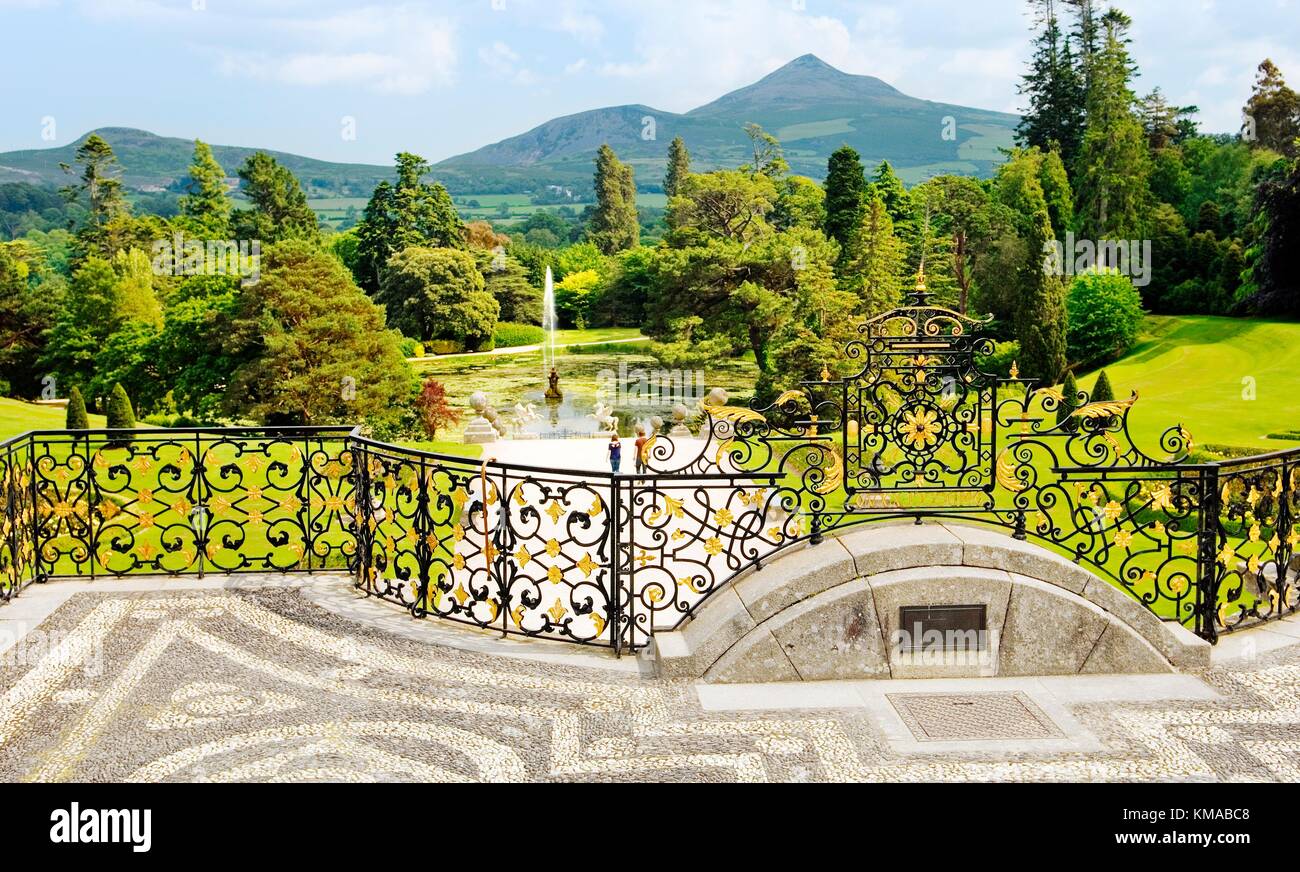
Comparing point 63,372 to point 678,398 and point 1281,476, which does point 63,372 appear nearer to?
point 678,398

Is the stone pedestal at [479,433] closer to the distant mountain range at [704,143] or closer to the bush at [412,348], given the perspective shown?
the bush at [412,348]

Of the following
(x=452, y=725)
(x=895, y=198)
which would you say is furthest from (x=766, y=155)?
(x=452, y=725)

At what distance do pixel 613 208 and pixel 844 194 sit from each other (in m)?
26.9

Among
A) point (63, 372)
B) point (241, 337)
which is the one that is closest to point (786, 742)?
point (241, 337)

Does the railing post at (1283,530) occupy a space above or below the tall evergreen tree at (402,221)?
below

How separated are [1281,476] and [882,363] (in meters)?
2.67

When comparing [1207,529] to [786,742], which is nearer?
[786,742]

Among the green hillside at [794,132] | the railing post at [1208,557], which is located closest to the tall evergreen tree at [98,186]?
the green hillside at [794,132]

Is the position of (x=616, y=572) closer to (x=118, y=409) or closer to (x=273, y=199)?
(x=118, y=409)

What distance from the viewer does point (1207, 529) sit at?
22.5ft

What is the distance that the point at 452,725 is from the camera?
5.64 m

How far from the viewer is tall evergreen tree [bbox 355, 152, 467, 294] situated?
5488 cm

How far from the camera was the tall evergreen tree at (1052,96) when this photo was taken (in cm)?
5497

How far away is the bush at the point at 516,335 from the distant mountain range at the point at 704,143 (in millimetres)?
45725
